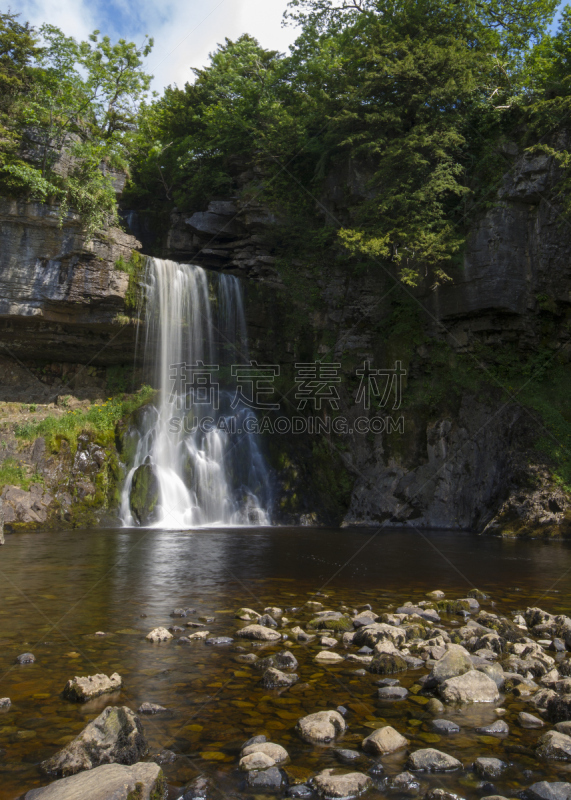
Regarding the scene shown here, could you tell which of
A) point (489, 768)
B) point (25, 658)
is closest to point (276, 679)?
point (489, 768)

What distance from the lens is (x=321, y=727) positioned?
3.48m

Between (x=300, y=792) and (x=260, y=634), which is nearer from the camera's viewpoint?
(x=300, y=792)

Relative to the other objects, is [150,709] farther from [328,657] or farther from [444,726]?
[444,726]

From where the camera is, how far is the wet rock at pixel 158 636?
5.33m

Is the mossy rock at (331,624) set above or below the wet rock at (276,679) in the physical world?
below

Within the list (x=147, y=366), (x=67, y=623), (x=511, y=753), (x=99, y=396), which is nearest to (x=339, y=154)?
(x=147, y=366)

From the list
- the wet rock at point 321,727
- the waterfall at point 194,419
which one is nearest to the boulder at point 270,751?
the wet rock at point 321,727

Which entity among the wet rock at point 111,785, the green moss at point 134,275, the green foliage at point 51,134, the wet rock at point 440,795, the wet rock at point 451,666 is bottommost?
the wet rock at point 440,795

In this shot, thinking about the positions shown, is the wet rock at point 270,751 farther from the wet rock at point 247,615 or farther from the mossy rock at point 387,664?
the wet rock at point 247,615

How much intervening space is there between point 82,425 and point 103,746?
53.2ft

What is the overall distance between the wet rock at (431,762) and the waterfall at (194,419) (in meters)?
13.4

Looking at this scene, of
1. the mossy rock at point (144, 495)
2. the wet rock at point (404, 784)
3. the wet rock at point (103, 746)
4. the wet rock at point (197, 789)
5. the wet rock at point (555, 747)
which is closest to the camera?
the wet rock at point (197, 789)

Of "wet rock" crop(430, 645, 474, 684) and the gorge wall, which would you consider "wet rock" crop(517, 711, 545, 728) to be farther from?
the gorge wall

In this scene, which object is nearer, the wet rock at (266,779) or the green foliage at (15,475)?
the wet rock at (266,779)
